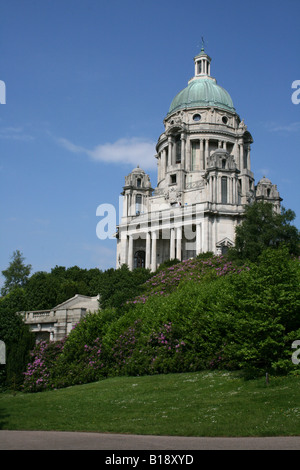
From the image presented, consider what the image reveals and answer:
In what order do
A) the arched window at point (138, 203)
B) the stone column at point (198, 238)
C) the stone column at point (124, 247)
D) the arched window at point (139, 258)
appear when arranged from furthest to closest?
the arched window at point (138, 203) < the arched window at point (139, 258) < the stone column at point (124, 247) < the stone column at point (198, 238)

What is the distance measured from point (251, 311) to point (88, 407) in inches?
349

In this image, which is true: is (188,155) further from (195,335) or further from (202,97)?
(195,335)

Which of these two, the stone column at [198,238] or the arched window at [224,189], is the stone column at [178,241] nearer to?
the stone column at [198,238]

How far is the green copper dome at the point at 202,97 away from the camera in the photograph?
95.4 meters

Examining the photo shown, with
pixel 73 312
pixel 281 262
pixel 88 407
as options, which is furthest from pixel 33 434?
pixel 73 312

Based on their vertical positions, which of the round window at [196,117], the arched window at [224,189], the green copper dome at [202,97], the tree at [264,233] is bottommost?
the tree at [264,233]

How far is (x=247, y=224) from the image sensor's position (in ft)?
165

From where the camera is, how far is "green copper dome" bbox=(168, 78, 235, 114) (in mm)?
95438

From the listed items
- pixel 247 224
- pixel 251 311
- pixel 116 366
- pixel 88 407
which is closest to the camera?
pixel 88 407


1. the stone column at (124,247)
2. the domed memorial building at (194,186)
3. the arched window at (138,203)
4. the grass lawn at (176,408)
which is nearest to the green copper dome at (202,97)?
the domed memorial building at (194,186)

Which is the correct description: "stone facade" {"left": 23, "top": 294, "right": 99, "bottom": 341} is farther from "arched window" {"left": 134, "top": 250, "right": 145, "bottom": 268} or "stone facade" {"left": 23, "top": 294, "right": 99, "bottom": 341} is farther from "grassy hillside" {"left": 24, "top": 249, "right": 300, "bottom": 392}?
"arched window" {"left": 134, "top": 250, "right": 145, "bottom": 268}

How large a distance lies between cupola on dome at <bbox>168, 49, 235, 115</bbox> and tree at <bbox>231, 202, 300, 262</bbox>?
49.4 metres

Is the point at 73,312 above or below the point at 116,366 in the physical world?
above

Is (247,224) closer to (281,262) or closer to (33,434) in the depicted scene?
(281,262)
